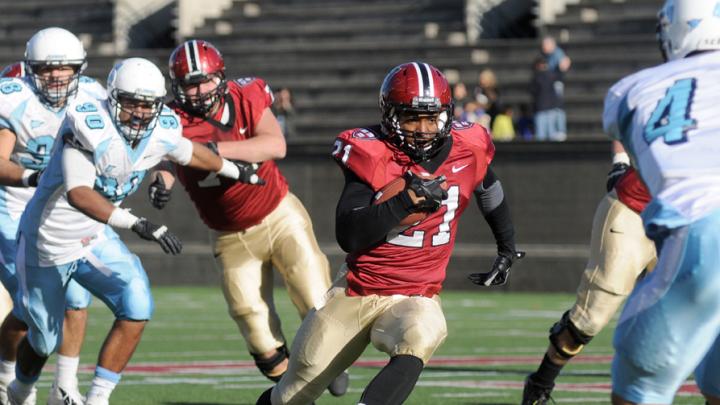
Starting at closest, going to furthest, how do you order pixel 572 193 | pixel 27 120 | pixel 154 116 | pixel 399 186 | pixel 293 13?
pixel 399 186 → pixel 154 116 → pixel 27 120 → pixel 572 193 → pixel 293 13

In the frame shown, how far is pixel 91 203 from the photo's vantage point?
5.76 meters

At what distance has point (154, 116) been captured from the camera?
235 inches

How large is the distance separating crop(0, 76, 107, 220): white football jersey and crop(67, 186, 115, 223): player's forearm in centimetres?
109

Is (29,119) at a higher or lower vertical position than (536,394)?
higher

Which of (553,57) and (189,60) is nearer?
(189,60)

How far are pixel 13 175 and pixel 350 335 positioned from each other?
2.31m

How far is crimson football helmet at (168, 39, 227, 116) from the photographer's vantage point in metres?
6.82

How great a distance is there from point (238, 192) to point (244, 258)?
0.34 meters

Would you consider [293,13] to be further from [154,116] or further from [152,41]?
[154,116]

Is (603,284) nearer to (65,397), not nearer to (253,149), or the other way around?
(253,149)

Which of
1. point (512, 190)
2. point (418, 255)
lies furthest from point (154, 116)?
point (512, 190)

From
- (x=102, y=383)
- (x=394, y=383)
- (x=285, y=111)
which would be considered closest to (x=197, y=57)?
(x=102, y=383)

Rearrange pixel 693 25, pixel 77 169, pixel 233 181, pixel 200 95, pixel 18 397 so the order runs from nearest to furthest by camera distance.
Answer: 1. pixel 693 25
2. pixel 77 169
3. pixel 18 397
4. pixel 200 95
5. pixel 233 181

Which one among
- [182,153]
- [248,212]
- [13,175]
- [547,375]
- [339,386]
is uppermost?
[182,153]
